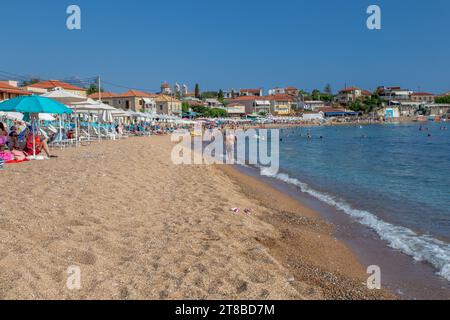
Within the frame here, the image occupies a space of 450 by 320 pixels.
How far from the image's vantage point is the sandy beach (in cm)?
358

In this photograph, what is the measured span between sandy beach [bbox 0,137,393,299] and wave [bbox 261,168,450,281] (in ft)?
3.03

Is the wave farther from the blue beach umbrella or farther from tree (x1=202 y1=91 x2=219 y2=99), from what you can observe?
tree (x1=202 y1=91 x2=219 y2=99)

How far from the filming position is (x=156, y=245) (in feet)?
15.6

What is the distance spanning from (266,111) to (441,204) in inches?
4080

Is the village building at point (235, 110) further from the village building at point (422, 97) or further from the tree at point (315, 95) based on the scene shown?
the village building at point (422, 97)

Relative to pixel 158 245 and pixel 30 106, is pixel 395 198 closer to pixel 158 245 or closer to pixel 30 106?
pixel 158 245

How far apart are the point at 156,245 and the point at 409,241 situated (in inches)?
167

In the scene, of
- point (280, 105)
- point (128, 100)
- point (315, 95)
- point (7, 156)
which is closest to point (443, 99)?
point (315, 95)

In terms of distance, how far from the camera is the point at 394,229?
23.9 ft

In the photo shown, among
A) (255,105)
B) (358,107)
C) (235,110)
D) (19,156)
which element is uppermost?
(255,105)

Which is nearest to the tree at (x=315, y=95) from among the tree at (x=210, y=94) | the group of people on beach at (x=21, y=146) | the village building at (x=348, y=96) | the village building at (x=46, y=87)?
the village building at (x=348, y=96)

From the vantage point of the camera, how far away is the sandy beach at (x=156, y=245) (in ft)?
11.7

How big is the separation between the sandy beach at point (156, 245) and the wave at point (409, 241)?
0.92 m

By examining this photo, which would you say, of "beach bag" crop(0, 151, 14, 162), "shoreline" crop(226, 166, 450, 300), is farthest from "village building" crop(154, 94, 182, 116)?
"shoreline" crop(226, 166, 450, 300)
